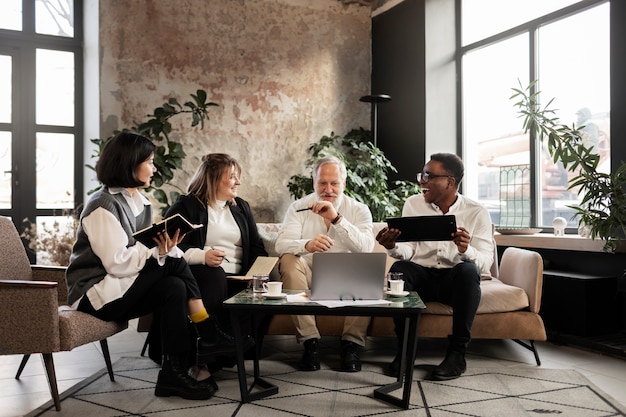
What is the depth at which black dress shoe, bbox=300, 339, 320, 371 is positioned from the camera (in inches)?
122

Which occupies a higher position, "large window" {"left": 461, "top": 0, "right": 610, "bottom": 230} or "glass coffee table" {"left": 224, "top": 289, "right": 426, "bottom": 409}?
"large window" {"left": 461, "top": 0, "right": 610, "bottom": 230}

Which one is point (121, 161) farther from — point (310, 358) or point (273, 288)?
point (310, 358)

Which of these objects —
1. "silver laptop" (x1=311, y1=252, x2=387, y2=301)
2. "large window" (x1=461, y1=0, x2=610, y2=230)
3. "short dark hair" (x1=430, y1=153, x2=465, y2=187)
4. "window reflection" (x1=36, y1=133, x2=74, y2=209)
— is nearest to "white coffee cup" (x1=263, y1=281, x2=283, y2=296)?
"silver laptop" (x1=311, y1=252, x2=387, y2=301)

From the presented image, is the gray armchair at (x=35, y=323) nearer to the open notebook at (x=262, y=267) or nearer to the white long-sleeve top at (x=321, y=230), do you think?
the open notebook at (x=262, y=267)

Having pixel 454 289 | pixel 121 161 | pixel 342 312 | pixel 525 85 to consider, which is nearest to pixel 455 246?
pixel 454 289

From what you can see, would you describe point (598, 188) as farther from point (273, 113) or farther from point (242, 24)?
point (242, 24)

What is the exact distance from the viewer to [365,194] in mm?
5617

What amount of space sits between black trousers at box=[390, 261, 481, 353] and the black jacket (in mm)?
824

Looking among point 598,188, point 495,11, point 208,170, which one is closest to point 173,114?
point 208,170

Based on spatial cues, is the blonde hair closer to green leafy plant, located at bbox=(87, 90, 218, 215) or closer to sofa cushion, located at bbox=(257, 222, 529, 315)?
sofa cushion, located at bbox=(257, 222, 529, 315)

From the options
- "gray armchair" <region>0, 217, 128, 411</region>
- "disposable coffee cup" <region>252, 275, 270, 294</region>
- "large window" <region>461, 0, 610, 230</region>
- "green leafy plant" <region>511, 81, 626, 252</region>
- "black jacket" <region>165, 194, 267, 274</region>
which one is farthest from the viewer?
"large window" <region>461, 0, 610, 230</region>

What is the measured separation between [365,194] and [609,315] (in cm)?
242

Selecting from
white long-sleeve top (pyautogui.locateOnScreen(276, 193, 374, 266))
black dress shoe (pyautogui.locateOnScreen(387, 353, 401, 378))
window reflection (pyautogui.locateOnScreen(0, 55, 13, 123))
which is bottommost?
black dress shoe (pyautogui.locateOnScreen(387, 353, 401, 378))

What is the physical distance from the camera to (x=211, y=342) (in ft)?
9.00
